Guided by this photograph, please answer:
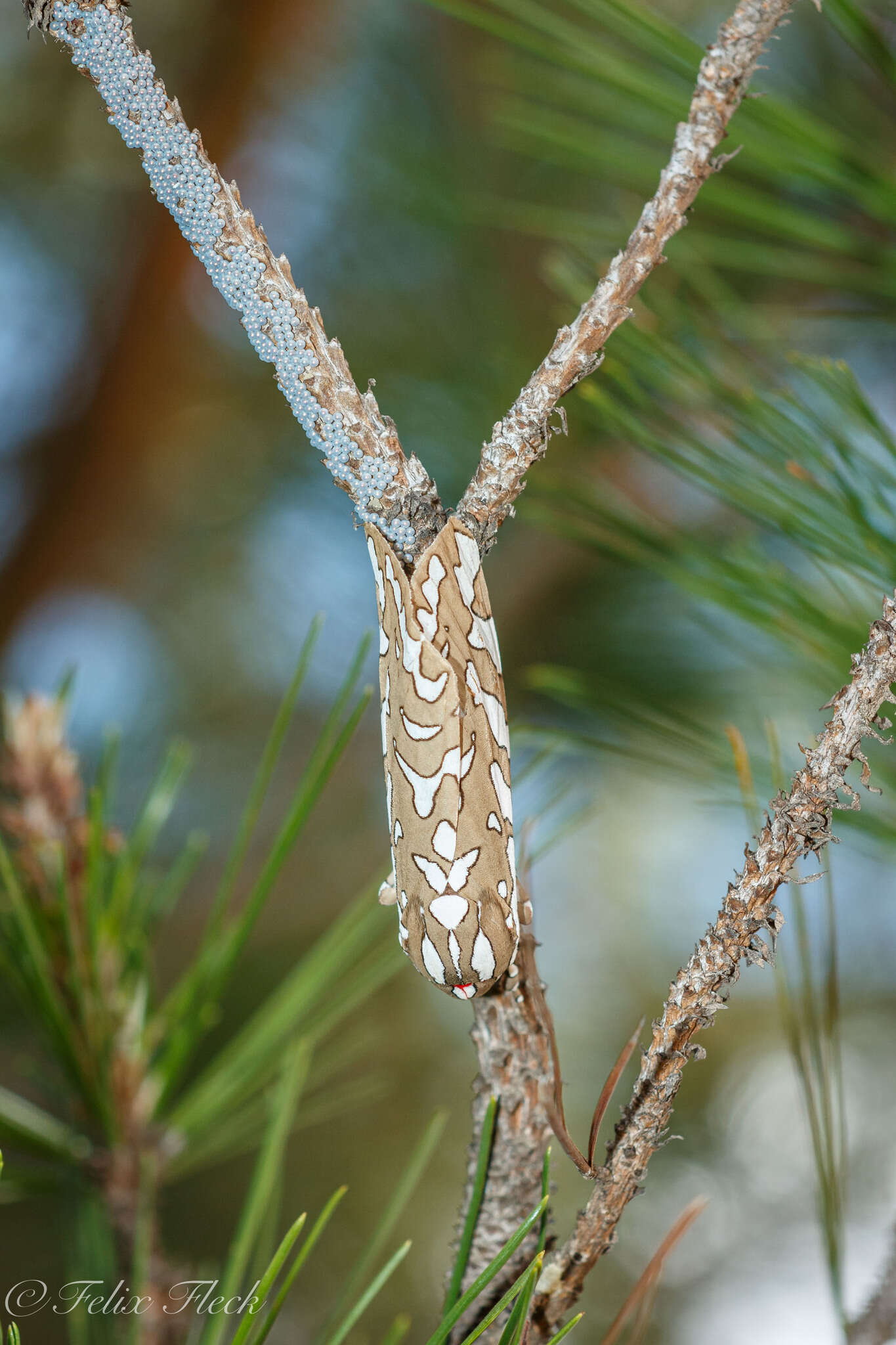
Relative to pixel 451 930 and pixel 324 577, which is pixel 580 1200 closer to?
pixel 324 577

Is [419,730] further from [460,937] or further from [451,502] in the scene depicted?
[451,502]

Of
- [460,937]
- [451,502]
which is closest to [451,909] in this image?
[460,937]

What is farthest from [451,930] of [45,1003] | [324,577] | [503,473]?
[324,577]

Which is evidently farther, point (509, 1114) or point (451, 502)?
point (451, 502)

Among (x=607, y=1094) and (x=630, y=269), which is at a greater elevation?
(x=630, y=269)

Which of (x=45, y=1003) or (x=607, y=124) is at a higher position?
(x=607, y=124)

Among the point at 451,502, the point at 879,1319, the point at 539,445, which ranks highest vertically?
the point at 451,502
